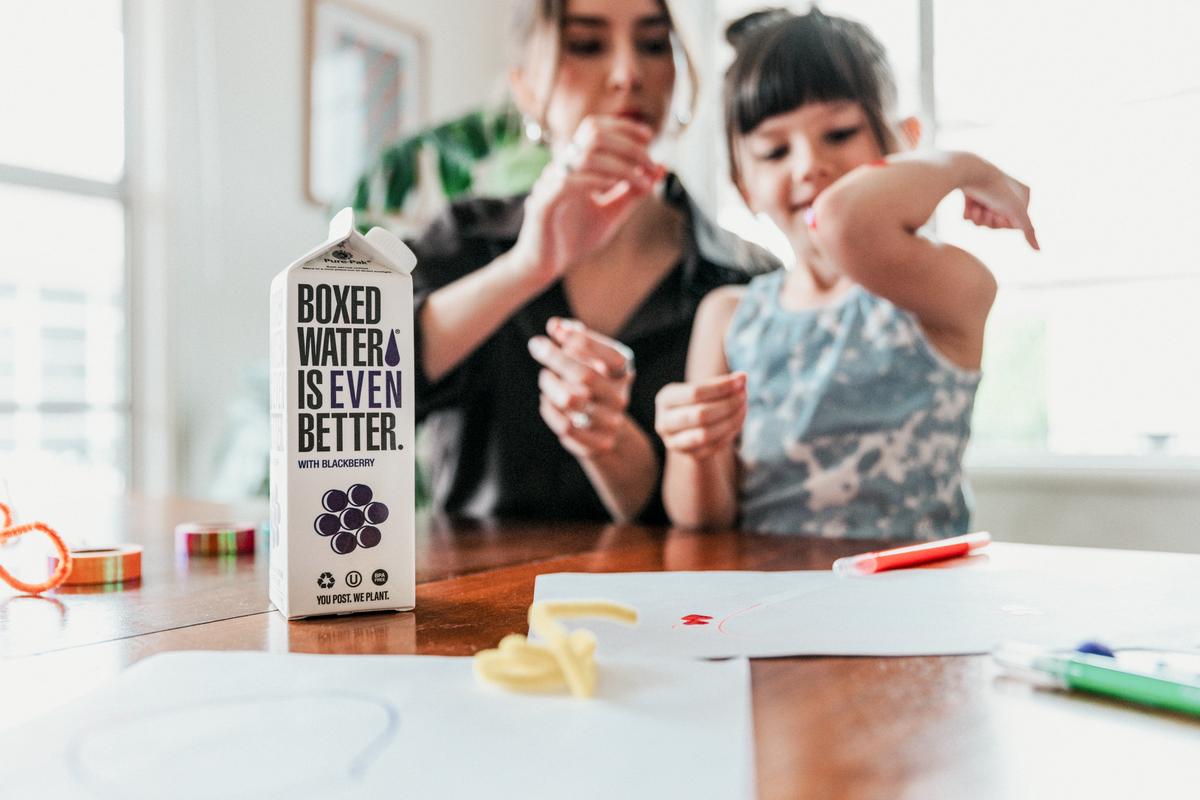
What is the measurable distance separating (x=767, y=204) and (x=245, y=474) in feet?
4.46

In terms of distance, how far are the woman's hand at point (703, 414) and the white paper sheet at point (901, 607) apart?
25cm

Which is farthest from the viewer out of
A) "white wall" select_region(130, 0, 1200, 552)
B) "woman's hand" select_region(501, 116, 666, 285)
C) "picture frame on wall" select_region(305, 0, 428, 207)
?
"picture frame on wall" select_region(305, 0, 428, 207)

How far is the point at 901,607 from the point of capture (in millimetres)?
452

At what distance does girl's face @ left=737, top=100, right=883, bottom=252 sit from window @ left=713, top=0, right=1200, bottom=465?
63mm

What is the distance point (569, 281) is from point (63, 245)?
1.51 metres

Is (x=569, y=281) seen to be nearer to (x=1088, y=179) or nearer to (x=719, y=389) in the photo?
(x=719, y=389)

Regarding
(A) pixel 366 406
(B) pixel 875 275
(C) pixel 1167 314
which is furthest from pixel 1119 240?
(A) pixel 366 406

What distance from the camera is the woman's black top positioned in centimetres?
100

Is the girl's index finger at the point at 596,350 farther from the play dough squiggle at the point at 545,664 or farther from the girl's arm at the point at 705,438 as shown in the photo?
the play dough squiggle at the point at 545,664

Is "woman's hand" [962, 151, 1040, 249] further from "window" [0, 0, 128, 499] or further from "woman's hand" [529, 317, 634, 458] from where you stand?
"window" [0, 0, 128, 499]

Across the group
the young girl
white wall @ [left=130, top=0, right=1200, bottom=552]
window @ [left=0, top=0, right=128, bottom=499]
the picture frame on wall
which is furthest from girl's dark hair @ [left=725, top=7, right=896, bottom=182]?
window @ [left=0, top=0, right=128, bottom=499]

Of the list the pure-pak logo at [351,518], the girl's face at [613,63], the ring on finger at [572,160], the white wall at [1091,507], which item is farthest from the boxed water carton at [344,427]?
the white wall at [1091,507]

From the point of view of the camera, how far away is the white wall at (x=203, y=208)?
209 cm

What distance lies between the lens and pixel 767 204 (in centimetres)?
88
